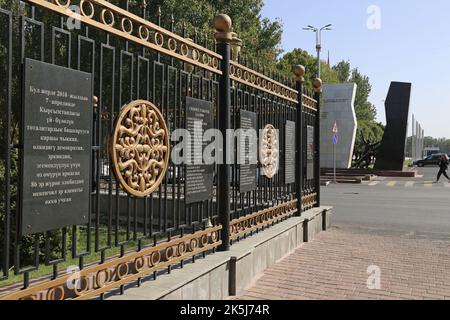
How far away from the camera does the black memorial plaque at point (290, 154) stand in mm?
7815

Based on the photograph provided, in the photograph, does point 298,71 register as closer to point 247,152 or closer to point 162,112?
point 247,152

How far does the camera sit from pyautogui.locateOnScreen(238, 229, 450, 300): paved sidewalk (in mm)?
5121

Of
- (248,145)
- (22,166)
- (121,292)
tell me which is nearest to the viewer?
(22,166)

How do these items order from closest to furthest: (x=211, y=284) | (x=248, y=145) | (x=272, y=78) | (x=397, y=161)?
1. (x=211, y=284)
2. (x=248, y=145)
3. (x=272, y=78)
4. (x=397, y=161)

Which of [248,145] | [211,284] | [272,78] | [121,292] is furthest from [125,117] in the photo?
[272,78]

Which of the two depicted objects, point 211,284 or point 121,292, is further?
point 211,284

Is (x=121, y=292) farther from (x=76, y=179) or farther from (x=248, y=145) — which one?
(x=248, y=145)

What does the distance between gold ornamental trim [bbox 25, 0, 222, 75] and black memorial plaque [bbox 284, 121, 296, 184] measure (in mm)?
2975

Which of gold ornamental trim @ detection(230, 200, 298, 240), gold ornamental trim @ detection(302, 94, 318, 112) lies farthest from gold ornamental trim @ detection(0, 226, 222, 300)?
gold ornamental trim @ detection(302, 94, 318, 112)

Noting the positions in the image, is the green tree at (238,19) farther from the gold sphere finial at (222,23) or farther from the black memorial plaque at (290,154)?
the gold sphere finial at (222,23)

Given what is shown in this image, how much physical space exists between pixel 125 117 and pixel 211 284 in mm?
1976

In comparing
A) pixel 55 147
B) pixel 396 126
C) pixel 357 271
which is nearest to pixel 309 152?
pixel 357 271

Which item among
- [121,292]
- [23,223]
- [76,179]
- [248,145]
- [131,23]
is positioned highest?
[131,23]

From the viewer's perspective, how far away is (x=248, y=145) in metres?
6.18
